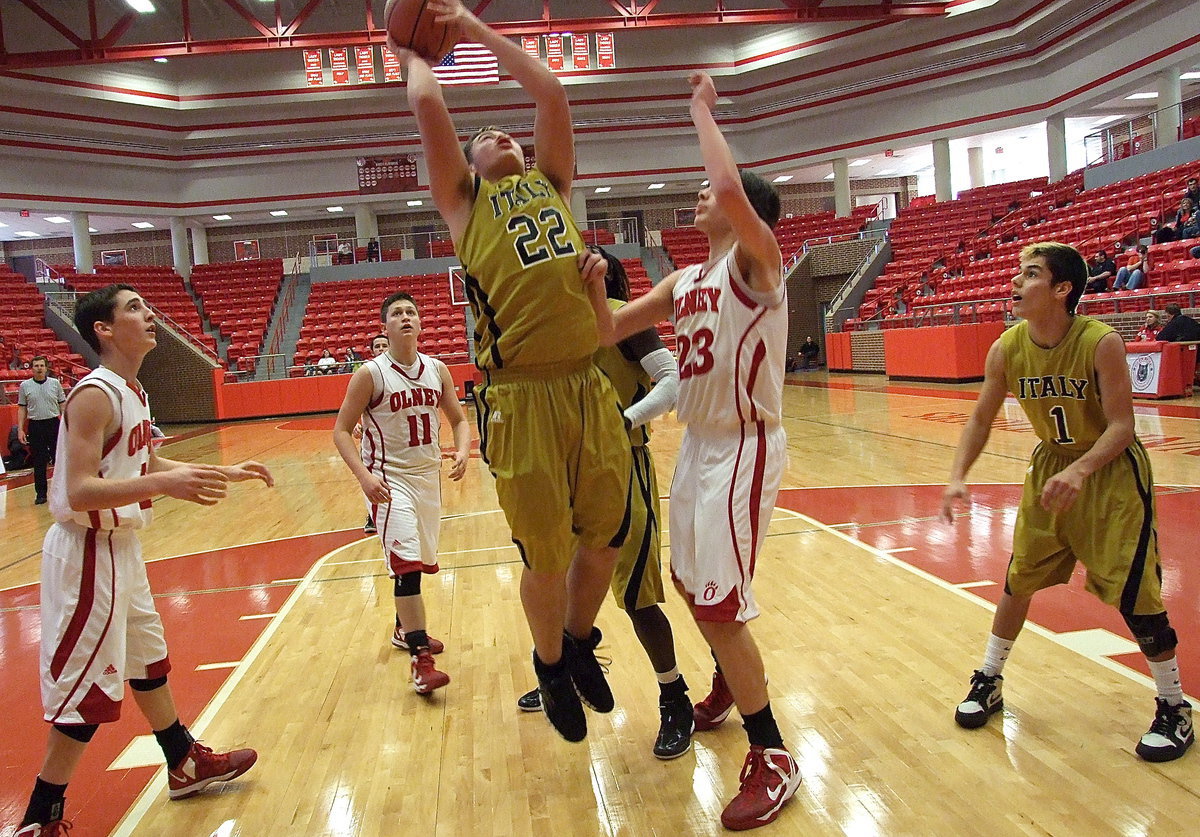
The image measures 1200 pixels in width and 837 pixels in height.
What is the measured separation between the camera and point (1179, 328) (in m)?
11.8

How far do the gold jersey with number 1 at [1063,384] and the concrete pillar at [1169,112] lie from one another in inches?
808

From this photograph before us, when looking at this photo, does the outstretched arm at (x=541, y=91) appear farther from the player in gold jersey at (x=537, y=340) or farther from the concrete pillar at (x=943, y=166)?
the concrete pillar at (x=943, y=166)

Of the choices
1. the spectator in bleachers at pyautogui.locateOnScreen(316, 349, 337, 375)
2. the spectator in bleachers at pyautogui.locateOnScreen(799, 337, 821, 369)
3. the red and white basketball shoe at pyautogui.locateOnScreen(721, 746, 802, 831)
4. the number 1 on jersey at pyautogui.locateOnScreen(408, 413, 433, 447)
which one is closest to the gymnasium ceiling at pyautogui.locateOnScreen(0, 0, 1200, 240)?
the spectator in bleachers at pyautogui.locateOnScreen(799, 337, 821, 369)

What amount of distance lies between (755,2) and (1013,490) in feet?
76.2

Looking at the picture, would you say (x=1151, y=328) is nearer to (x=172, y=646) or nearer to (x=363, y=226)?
(x=172, y=646)

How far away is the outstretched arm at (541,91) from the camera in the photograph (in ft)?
8.09

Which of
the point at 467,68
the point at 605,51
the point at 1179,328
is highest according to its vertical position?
the point at 605,51

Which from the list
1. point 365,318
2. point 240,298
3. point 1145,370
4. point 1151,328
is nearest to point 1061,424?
point 1145,370

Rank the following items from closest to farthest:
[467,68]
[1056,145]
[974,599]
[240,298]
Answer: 1. [974,599]
2. [467,68]
3. [1056,145]
4. [240,298]

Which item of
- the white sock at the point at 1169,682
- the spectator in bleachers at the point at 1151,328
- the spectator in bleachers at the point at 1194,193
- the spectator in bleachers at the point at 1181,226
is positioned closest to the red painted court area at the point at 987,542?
the white sock at the point at 1169,682

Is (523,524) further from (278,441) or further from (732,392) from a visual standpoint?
(278,441)

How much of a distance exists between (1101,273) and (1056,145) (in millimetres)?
11446

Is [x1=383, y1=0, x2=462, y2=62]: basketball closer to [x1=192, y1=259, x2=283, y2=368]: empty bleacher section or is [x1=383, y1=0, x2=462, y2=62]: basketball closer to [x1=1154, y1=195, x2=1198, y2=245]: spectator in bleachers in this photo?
[x1=1154, y1=195, x2=1198, y2=245]: spectator in bleachers

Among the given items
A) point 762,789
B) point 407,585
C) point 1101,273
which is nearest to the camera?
point 762,789
